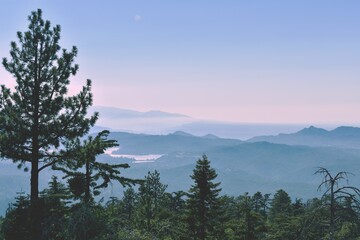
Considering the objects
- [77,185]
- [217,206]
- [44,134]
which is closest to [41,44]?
[44,134]

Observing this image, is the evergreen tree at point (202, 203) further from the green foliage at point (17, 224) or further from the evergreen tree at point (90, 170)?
the green foliage at point (17, 224)

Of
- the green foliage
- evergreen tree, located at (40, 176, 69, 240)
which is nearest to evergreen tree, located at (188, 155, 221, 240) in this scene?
evergreen tree, located at (40, 176, 69, 240)

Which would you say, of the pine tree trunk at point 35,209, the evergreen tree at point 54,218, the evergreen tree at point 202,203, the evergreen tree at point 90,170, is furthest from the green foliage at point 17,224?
the evergreen tree at point 202,203

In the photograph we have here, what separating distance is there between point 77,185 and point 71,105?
13.2 feet

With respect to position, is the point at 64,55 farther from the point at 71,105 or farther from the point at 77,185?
the point at 77,185

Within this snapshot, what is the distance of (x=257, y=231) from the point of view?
37.7 m

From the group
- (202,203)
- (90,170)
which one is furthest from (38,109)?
(202,203)

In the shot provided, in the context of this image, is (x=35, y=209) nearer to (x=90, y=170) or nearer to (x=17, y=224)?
(x=17, y=224)

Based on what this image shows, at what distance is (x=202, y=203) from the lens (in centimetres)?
3506

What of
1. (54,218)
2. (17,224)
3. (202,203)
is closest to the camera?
(54,218)

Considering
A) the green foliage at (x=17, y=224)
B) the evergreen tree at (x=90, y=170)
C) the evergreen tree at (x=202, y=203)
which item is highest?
the evergreen tree at (x=90, y=170)

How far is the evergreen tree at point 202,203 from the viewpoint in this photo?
35000 millimetres

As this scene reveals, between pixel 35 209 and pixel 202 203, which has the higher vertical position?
pixel 35 209

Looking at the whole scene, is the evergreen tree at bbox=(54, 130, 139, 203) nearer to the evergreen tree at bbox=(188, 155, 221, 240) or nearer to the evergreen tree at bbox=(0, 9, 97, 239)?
the evergreen tree at bbox=(0, 9, 97, 239)
